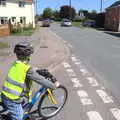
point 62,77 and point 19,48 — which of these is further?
point 62,77

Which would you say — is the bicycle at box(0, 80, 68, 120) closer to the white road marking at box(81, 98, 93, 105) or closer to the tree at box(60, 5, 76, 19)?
the white road marking at box(81, 98, 93, 105)

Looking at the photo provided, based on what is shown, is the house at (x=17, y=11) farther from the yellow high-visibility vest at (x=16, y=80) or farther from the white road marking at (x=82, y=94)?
the yellow high-visibility vest at (x=16, y=80)

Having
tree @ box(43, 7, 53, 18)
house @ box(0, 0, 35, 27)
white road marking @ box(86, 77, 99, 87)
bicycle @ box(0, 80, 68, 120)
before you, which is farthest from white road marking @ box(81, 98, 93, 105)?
tree @ box(43, 7, 53, 18)

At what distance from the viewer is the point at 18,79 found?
543 centimetres

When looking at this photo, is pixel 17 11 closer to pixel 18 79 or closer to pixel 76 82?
pixel 76 82

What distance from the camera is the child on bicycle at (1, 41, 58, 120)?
17.8 ft

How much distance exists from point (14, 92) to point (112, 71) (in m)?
8.07

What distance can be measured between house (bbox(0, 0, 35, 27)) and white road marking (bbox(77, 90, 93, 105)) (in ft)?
171

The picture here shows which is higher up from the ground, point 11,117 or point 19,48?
point 19,48

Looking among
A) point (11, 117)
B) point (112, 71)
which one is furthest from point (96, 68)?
point (11, 117)

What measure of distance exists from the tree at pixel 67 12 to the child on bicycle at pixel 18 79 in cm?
12295

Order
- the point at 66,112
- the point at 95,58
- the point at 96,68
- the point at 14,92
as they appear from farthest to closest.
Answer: the point at 95,58 → the point at 96,68 → the point at 66,112 → the point at 14,92

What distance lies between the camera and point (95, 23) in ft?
264

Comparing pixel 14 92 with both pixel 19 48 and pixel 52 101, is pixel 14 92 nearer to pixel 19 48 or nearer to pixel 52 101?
pixel 19 48
